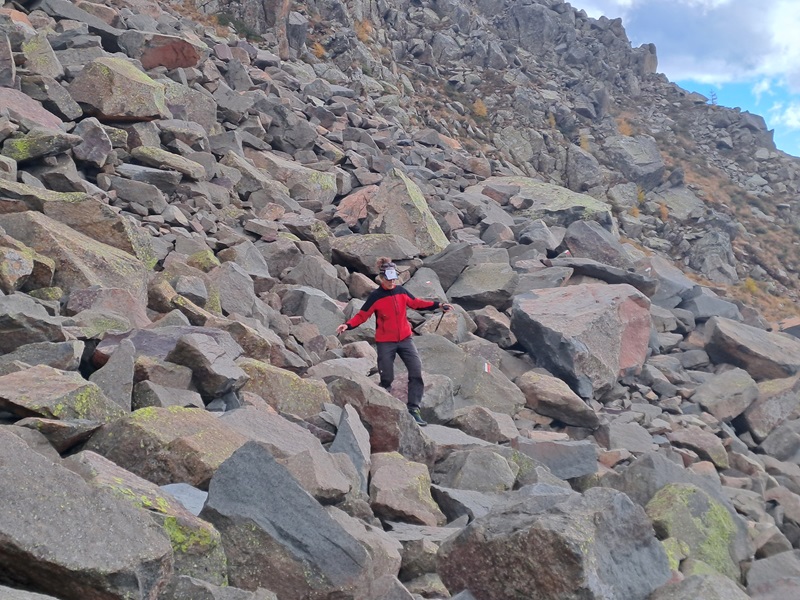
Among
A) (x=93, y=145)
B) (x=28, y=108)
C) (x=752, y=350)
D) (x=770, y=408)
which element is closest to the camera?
(x=93, y=145)

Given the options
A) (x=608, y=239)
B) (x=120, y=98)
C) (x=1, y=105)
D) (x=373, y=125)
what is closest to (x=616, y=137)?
(x=373, y=125)

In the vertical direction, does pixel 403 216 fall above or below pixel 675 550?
above

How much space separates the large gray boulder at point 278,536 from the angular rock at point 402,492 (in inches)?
60.5

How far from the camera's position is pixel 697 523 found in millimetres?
7297

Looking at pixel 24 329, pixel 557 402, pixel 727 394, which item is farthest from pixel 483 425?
pixel 727 394

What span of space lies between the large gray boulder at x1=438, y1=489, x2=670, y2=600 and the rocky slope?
0.02 metres

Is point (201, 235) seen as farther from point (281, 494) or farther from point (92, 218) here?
point (281, 494)

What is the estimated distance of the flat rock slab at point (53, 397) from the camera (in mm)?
5043

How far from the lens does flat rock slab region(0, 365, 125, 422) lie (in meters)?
5.04

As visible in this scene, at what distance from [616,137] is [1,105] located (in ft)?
132

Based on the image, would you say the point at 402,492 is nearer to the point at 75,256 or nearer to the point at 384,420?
the point at 384,420

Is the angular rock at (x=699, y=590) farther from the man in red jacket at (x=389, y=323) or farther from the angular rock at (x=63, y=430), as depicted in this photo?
the man in red jacket at (x=389, y=323)

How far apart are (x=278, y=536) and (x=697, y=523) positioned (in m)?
4.75

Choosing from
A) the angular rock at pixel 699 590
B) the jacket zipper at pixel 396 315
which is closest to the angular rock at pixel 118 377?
the jacket zipper at pixel 396 315
